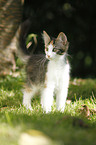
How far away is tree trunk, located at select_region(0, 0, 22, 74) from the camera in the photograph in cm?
376

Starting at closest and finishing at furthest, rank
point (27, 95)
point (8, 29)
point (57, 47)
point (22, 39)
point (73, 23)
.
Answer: point (57, 47), point (27, 95), point (22, 39), point (8, 29), point (73, 23)

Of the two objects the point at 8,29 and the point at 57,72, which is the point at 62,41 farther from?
the point at 8,29

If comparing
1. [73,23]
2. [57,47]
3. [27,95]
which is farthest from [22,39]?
[73,23]

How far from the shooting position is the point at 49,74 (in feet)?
8.41

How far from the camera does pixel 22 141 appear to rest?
4.10ft

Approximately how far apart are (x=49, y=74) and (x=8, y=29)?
1751 mm

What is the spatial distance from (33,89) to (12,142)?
5.21ft

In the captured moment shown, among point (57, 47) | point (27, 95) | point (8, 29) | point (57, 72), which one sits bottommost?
point (27, 95)

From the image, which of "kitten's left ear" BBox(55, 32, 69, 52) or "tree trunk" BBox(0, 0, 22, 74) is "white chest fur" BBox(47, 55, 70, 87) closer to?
"kitten's left ear" BBox(55, 32, 69, 52)

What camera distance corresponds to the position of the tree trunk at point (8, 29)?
3.76 m

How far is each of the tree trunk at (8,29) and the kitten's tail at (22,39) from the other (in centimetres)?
88

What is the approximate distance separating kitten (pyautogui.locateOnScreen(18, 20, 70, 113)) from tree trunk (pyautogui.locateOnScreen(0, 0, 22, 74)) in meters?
0.99

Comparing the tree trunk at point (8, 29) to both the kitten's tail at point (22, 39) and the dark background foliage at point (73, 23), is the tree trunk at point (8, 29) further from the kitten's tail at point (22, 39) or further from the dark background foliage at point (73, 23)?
the dark background foliage at point (73, 23)

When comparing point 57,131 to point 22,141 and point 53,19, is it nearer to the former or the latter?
point 22,141
